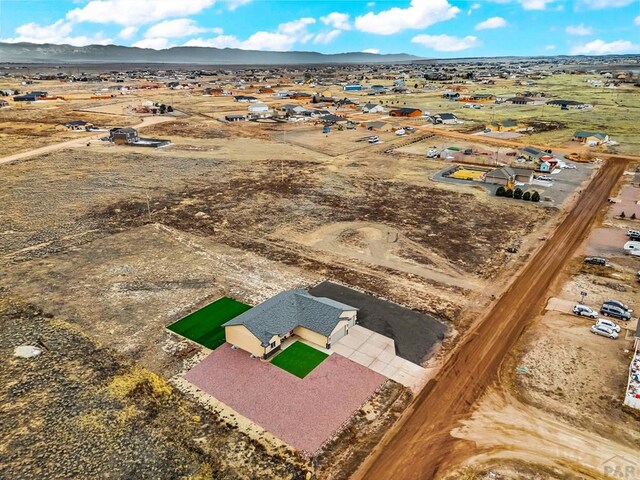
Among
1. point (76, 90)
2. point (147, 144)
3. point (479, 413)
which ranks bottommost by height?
point (479, 413)

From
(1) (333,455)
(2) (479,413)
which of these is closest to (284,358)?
(1) (333,455)

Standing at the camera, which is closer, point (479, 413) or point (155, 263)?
point (479, 413)

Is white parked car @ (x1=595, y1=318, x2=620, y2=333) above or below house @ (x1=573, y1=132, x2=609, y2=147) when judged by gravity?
below

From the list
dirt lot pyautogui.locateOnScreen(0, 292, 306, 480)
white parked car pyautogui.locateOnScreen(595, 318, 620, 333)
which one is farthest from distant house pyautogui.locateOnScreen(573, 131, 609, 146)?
dirt lot pyautogui.locateOnScreen(0, 292, 306, 480)

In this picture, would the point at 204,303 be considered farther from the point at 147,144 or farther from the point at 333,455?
the point at 147,144

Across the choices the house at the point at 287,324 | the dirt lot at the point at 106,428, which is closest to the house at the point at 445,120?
the house at the point at 287,324

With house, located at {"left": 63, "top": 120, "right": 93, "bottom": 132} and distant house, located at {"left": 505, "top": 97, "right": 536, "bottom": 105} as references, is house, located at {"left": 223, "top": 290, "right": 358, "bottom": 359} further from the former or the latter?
distant house, located at {"left": 505, "top": 97, "right": 536, "bottom": 105}

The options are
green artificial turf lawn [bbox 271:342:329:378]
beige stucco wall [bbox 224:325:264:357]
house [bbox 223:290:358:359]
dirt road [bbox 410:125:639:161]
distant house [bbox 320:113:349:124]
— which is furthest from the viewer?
distant house [bbox 320:113:349:124]

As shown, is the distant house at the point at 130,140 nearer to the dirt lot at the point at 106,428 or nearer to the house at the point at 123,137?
the house at the point at 123,137
